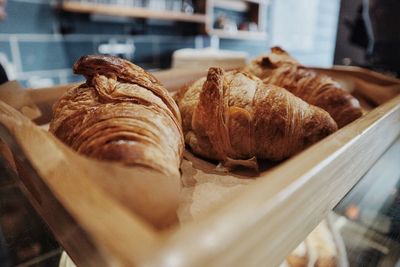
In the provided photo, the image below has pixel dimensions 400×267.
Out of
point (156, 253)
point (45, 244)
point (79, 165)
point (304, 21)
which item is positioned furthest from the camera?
point (304, 21)

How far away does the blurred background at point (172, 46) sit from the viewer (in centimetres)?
58

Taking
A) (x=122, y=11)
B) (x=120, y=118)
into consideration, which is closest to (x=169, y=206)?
(x=120, y=118)

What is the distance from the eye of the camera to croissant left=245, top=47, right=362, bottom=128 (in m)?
0.79

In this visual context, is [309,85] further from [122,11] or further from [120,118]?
[122,11]

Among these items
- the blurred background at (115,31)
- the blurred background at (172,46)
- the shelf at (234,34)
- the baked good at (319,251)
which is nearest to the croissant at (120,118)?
the blurred background at (172,46)

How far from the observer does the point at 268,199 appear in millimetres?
253

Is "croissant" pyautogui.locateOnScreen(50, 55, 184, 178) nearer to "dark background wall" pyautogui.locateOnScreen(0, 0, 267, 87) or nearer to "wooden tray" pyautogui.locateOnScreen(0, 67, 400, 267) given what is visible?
"wooden tray" pyautogui.locateOnScreen(0, 67, 400, 267)

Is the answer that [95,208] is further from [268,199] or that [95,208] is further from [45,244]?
[45,244]

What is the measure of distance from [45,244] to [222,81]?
0.45 meters

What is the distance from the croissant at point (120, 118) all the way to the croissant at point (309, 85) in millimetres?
435

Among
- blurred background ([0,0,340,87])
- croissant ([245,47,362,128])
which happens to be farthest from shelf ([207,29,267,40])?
croissant ([245,47,362,128])

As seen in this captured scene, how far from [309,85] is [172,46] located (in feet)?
6.53

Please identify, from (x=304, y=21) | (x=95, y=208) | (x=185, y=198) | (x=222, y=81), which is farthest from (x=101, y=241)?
(x=304, y=21)

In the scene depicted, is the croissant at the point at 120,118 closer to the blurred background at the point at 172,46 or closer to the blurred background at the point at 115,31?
the blurred background at the point at 172,46
